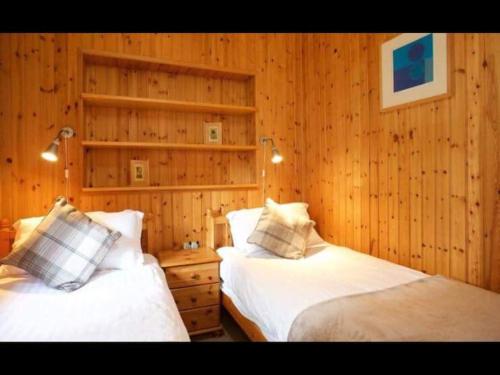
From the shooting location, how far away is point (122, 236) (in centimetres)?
188

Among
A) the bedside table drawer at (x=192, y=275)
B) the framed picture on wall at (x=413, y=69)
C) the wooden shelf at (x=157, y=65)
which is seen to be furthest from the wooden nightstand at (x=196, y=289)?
the framed picture on wall at (x=413, y=69)

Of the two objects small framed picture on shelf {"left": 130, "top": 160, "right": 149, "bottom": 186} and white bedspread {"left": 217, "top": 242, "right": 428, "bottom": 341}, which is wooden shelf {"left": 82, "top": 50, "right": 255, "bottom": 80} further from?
white bedspread {"left": 217, "top": 242, "right": 428, "bottom": 341}

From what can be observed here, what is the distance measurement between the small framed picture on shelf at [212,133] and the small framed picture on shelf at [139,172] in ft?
1.86

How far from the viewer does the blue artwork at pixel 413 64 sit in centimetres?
178

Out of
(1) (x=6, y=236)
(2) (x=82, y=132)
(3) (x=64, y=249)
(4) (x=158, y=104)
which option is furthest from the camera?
(4) (x=158, y=104)

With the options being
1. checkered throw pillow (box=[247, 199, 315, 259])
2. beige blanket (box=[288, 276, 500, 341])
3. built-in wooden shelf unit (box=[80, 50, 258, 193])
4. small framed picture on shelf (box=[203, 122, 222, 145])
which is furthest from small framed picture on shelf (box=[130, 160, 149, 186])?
beige blanket (box=[288, 276, 500, 341])

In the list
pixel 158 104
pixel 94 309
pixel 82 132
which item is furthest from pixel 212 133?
pixel 94 309

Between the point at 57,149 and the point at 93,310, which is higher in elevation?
the point at 57,149

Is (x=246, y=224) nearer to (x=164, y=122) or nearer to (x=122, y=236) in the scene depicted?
(x=122, y=236)

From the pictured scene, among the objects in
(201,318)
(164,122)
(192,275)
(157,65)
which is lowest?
(201,318)

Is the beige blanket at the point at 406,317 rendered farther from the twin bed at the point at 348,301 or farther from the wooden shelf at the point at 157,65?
the wooden shelf at the point at 157,65

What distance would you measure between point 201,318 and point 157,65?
2007 millimetres
